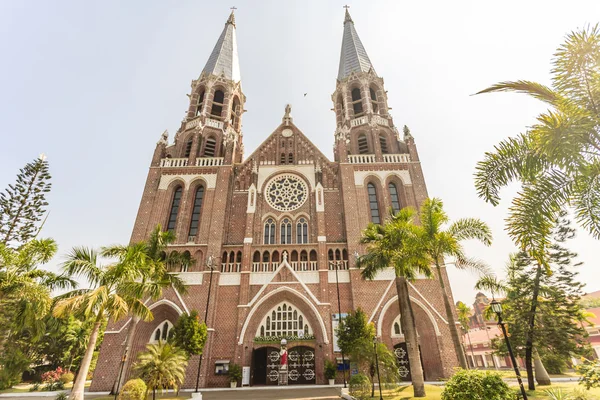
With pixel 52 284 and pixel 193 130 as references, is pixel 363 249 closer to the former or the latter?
pixel 52 284

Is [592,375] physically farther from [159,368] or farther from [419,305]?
[159,368]

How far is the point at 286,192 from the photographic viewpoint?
1113 inches

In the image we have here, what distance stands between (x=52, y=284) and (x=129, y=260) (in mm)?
5010

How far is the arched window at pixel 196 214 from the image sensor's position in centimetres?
2612

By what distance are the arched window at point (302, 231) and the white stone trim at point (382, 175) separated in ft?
20.1

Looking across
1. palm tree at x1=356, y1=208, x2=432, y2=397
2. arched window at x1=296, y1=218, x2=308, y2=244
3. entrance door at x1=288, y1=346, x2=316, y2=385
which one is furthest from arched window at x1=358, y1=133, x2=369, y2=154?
entrance door at x1=288, y1=346, x2=316, y2=385

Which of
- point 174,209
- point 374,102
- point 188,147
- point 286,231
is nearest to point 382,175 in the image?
point 286,231

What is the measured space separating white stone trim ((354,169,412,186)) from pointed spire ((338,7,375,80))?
1575 cm

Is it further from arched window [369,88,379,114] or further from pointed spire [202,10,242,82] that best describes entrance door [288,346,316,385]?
pointed spire [202,10,242,82]

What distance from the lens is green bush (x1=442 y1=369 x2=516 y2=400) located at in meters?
8.11

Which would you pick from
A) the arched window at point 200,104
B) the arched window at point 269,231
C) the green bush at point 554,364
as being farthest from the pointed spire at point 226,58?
the green bush at point 554,364

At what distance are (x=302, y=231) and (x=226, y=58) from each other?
90.9 ft

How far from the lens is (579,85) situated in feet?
22.7

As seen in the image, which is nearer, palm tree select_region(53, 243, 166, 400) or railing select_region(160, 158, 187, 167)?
palm tree select_region(53, 243, 166, 400)
